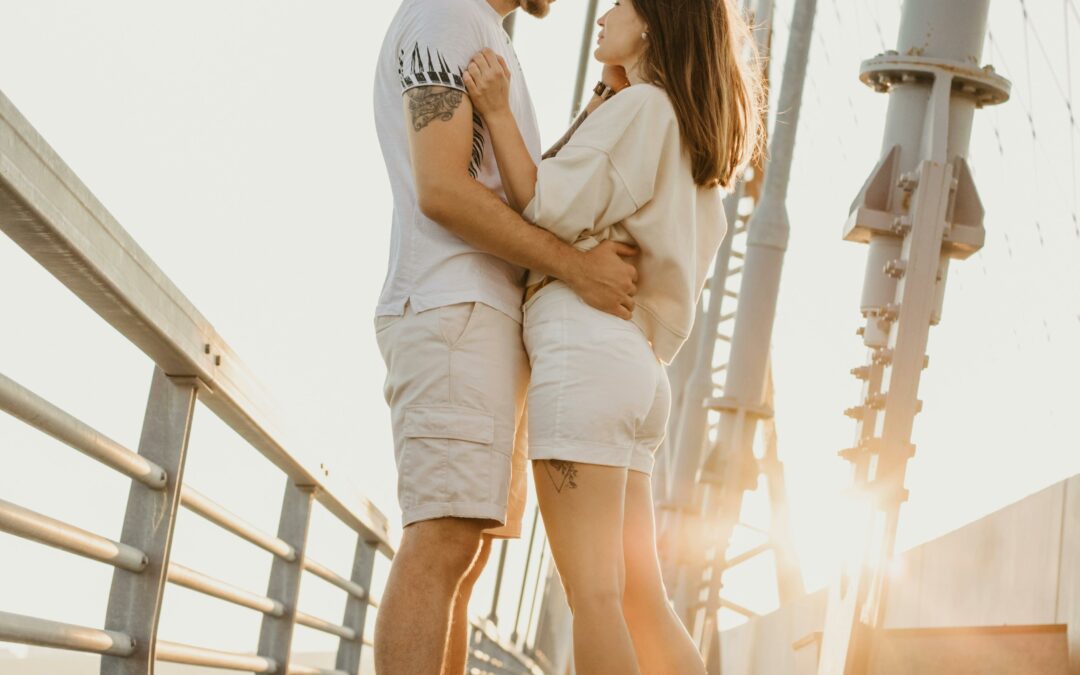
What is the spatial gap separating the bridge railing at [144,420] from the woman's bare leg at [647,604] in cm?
73

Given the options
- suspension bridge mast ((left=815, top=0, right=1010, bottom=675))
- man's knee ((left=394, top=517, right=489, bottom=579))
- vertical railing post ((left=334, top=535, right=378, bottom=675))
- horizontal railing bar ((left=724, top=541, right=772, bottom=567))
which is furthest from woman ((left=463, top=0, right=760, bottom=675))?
horizontal railing bar ((left=724, top=541, right=772, bottom=567))

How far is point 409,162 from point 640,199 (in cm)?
44

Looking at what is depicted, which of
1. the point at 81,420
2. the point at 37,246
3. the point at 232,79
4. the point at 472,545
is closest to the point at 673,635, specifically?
the point at 472,545

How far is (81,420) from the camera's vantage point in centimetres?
226

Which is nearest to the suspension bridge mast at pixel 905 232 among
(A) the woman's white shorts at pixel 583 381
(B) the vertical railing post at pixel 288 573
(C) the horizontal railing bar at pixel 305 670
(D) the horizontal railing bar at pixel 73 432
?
(C) the horizontal railing bar at pixel 305 670

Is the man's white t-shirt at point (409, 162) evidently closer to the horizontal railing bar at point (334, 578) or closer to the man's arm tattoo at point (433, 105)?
the man's arm tattoo at point (433, 105)

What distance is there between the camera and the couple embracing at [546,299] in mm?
2711

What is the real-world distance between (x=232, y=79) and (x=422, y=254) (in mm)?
24128

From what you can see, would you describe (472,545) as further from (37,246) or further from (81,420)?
Answer: (37,246)

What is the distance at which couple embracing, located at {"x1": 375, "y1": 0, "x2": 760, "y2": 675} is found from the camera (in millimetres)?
2711

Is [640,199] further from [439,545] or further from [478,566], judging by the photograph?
[478,566]

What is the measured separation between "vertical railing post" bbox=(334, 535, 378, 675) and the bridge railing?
1.33 meters

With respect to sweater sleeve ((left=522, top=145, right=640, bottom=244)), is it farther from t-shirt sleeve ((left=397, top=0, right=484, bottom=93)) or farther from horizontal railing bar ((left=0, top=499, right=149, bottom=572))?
horizontal railing bar ((left=0, top=499, right=149, bottom=572))

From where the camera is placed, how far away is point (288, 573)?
13.2 ft
